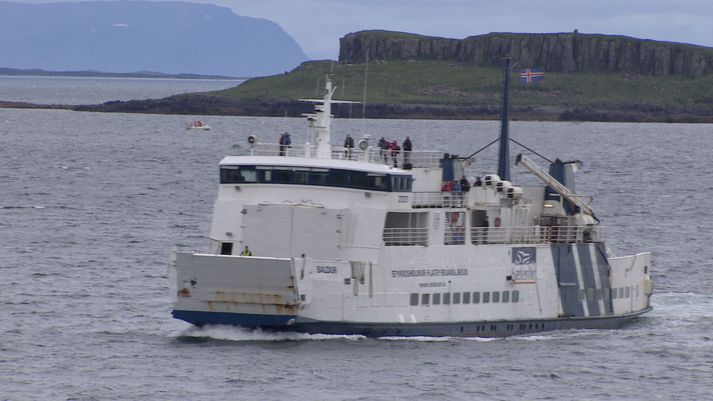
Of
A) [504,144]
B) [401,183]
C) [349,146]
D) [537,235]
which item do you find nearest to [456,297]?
[401,183]

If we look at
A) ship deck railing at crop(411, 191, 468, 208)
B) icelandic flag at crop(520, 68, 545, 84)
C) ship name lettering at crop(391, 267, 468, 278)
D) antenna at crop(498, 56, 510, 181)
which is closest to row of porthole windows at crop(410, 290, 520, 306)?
ship name lettering at crop(391, 267, 468, 278)

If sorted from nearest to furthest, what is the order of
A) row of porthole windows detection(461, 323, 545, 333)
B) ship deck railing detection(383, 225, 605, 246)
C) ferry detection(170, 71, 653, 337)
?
ferry detection(170, 71, 653, 337) → ship deck railing detection(383, 225, 605, 246) → row of porthole windows detection(461, 323, 545, 333)

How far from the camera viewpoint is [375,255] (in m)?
39.0

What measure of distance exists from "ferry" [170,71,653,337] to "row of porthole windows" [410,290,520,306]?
0.03 m

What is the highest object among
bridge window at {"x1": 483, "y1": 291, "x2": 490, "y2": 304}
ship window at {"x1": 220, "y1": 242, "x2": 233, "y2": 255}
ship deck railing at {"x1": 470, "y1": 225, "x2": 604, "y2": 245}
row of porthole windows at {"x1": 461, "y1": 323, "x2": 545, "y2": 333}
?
ship deck railing at {"x1": 470, "y1": 225, "x2": 604, "y2": 245}

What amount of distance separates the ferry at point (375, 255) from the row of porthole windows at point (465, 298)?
0.03 meters

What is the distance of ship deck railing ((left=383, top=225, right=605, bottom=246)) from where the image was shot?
133ft

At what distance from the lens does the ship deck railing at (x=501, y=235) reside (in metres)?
40.6

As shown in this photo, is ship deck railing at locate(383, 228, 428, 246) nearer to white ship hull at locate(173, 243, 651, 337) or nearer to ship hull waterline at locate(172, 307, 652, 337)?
white ship hull at locate(173, 243, 651, 337)

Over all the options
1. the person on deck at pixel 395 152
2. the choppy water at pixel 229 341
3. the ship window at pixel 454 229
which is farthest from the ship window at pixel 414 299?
the person on deck at pixel 395 152

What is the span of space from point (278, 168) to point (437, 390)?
27.4 ft

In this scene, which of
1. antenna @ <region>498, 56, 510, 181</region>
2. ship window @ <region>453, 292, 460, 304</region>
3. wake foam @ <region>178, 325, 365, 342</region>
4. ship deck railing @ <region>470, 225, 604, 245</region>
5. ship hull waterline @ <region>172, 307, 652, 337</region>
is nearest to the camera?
ship hull waterline @ <region>172, 307, 652, 337</region>

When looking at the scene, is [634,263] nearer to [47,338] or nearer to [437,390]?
[437,390]

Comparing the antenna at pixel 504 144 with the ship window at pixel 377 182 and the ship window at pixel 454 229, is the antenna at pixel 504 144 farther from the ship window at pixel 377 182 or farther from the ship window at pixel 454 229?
the ship window at pixel 377 182
